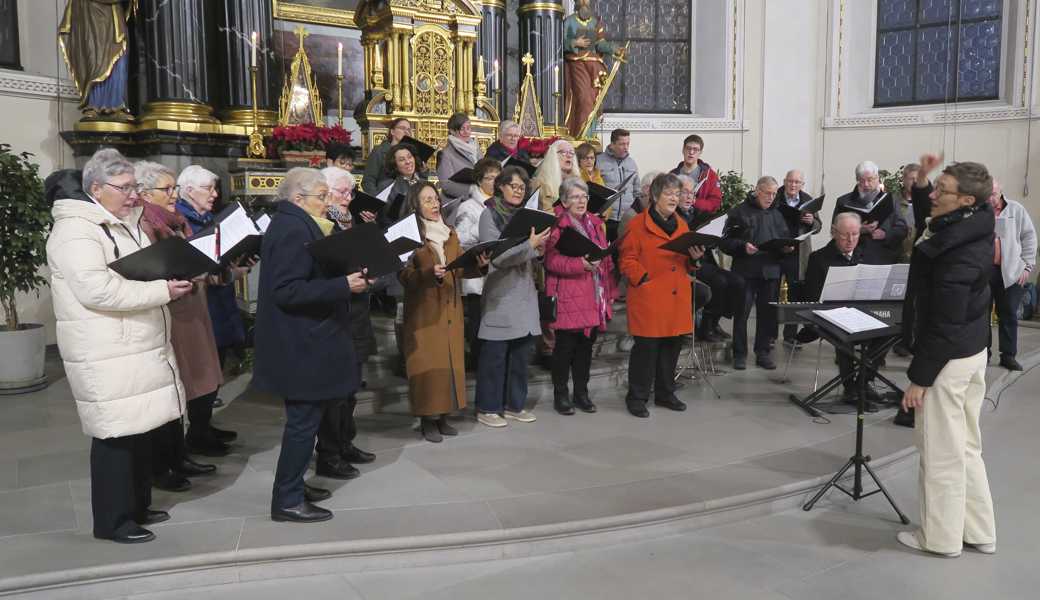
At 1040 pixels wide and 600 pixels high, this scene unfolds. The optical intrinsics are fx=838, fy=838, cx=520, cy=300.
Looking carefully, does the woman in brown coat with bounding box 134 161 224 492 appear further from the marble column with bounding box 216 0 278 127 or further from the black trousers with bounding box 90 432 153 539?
the marble column with bounding box 216 0 278 127

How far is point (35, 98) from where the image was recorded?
334 inches

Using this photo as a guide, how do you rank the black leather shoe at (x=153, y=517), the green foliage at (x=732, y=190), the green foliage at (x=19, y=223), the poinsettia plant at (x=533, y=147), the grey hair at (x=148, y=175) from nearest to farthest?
the black leather shoe at (x=153, y=517) → the grey hair at (x=148, y=175) → the green foliage at (x=19, y=223) → the poinsettia plant at (x=533, y=147) → the green foliage at (x=732, y=190)

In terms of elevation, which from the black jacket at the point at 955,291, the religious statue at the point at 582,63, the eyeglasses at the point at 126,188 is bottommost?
the black jacket at the point at 955,291

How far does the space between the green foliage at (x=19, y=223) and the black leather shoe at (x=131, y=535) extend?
139 inches

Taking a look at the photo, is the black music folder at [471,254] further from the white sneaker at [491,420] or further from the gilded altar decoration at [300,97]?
the gilded altar decoration at [300,97]

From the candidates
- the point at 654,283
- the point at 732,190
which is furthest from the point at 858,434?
the point at 732,190

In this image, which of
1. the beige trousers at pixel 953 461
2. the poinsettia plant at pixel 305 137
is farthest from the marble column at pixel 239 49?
the beige trousers at pixel 953 461

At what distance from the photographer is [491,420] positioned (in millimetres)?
5699

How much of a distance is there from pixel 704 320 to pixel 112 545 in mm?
5587

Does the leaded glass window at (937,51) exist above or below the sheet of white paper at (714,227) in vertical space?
above

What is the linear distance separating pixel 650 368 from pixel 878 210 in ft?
8.99

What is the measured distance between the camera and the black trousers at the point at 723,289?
7.49 m

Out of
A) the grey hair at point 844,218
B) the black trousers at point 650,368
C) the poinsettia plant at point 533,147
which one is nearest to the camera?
the black trousers at point 650,368

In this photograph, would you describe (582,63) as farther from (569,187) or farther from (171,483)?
(171,483)
